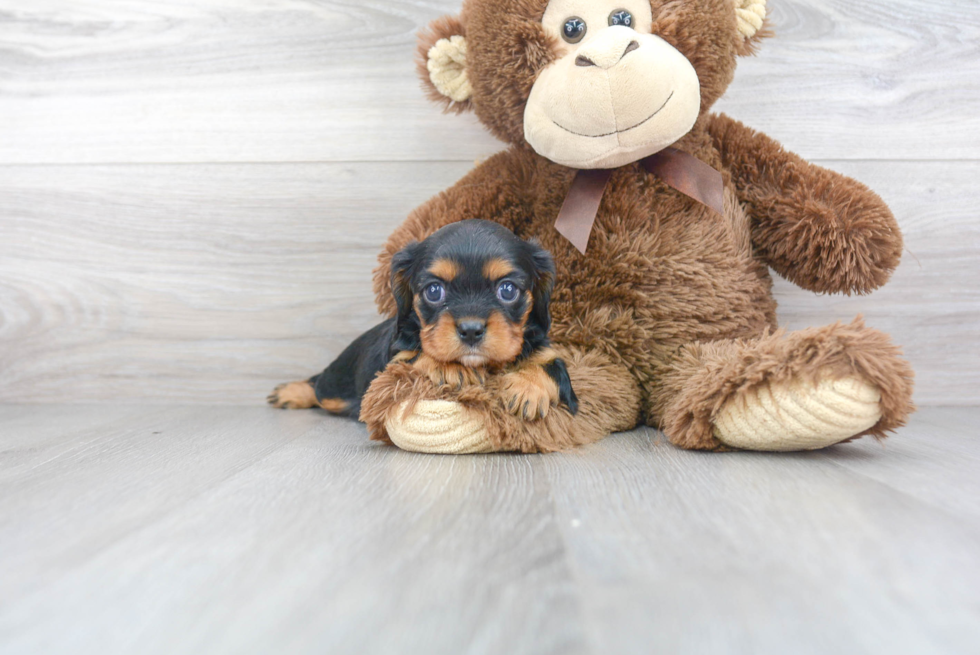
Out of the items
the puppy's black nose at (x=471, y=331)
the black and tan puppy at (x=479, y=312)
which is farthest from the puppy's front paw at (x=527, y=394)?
the puppy's black nose at (x=471, y=331)

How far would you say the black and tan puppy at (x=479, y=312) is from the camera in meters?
1.23

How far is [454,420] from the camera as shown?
1.22m

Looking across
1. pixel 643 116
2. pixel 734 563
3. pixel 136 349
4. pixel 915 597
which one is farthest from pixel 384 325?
pixel 915 597

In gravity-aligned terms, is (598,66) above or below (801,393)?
above

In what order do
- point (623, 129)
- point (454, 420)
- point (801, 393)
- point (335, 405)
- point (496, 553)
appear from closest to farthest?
point (496, 553) < point (801, 393) < point (454, 420) < point (623, 129) < point (335, 405)

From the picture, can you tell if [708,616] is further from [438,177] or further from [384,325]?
[438,177]

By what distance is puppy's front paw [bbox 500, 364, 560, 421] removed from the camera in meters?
1.25

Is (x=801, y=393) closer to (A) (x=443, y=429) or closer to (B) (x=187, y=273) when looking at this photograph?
(A) (x=443, y=429)

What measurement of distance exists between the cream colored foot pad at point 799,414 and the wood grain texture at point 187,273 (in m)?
1.14

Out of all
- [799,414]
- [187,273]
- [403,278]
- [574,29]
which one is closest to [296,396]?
[187,273]

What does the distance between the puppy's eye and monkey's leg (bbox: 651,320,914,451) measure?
376 mm

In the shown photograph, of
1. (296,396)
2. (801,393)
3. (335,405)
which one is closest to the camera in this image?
(801,393)

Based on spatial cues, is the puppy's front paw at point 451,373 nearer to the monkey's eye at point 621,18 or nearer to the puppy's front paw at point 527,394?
the puppy's front paw at point 527,394

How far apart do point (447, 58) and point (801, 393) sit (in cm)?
105
